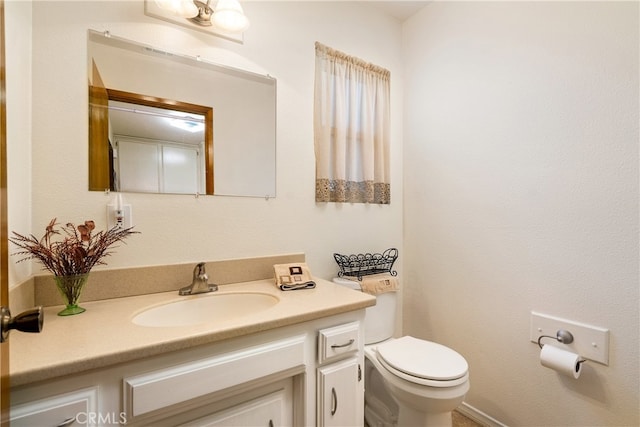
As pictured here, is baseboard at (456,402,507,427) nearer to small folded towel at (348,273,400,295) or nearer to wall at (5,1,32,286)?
small folded towel at (348,273,400,295)

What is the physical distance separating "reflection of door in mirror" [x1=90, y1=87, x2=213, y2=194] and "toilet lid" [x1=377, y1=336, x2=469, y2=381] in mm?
1135

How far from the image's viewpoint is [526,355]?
4.56ft

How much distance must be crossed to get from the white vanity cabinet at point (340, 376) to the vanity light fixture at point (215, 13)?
134 cm

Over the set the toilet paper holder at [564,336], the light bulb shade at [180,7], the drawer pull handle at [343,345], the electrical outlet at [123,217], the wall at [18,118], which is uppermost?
the light bulb shade at [180,7]

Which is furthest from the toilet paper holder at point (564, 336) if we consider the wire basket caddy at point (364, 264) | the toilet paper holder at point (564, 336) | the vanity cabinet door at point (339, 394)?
the vanity cabinet door at point (339, 394)

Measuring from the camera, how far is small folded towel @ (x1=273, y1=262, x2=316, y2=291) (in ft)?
4.11

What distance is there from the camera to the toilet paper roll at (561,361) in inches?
45.6

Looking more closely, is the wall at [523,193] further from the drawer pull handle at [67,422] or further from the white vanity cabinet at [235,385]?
the drawer pull handle at [67,422]

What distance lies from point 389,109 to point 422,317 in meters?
1.42

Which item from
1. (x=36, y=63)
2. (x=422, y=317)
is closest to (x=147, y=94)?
(x=36, y=63)

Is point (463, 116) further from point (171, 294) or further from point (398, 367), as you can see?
point (171, 294)

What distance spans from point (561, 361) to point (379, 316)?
78 cm

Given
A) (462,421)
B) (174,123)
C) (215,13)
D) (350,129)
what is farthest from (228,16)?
(462,421)

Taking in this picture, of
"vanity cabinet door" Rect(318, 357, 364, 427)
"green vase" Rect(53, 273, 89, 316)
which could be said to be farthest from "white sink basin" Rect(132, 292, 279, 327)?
"vanity cabinet door" Rect(318, 357, 364, 427)
